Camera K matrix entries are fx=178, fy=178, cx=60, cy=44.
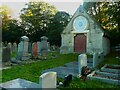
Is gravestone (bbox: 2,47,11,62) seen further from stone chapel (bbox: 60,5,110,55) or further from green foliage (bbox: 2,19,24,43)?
green foliage (bbox: 2,19,24,43)

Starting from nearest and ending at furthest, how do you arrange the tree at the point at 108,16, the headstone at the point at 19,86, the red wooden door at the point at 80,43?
the headstone at the point at 19,86 → the tree at the point at 108,16 → the red wooden door at the point at 80,43

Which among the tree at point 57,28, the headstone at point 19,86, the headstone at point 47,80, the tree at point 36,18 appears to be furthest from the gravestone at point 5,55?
the tree at point 36,18

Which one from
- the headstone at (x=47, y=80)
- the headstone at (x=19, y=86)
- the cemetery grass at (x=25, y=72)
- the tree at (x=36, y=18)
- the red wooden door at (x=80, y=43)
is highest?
the tree at (x=36, y=18)

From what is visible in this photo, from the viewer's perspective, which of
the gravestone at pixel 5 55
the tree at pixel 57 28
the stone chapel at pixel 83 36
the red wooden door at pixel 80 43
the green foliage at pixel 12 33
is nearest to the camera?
the gravestone at pixel 5 55

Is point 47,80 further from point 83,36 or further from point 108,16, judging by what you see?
point 83,36

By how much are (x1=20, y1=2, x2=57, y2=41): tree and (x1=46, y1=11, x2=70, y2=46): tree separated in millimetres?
3581

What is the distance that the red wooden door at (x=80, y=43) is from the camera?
22844 mm

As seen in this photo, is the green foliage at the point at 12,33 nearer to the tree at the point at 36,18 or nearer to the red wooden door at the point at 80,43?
the tree at the point at 36,18

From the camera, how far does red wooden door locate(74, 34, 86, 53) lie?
74.9 feet

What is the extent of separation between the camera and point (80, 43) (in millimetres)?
23094

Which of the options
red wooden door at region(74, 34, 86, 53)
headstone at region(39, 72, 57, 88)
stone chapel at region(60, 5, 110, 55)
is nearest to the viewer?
headstone at region(39, 72, 57, 88)

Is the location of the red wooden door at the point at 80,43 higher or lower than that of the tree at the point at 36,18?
lower

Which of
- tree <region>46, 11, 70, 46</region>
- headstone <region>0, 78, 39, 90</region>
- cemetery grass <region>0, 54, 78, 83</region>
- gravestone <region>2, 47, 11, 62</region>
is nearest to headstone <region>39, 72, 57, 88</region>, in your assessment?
headstone <region>0, 78, 39, 90</region>

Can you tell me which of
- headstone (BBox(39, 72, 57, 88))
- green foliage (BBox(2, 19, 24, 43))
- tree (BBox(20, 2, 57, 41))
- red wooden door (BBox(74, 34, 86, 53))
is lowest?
headstone (BBox(39, 72, 57, 88))
